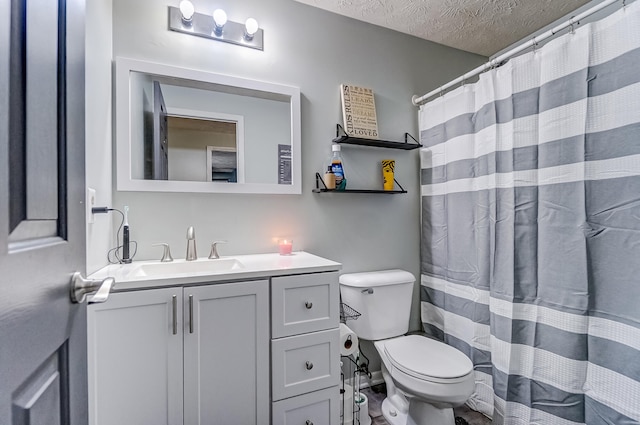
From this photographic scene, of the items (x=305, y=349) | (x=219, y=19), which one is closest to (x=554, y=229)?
(x=305, y=349)

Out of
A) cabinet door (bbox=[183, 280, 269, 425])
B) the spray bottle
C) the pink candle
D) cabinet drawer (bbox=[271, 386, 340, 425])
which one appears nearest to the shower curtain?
cabinet drawer (bbox=[271, 386, 340, 425])

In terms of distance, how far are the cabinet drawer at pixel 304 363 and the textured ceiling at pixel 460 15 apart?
188 cm

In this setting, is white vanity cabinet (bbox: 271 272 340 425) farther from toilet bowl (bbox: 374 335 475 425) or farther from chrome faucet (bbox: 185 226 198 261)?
chrome faucet (bbox: 185 226 198 261)

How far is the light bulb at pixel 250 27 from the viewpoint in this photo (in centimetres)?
161

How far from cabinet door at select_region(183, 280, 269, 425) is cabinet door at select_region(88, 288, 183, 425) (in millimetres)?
43

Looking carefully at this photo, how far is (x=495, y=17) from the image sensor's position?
1.90 metres

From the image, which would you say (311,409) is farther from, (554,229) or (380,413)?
(554,229)

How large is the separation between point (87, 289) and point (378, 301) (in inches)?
57.5

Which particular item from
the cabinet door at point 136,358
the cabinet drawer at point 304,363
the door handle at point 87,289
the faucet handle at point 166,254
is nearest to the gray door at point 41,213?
the door handle at point 87,289

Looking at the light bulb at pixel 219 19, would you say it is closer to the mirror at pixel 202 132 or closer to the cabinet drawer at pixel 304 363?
the mirror at pixel 202 132

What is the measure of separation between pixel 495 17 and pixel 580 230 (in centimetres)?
148

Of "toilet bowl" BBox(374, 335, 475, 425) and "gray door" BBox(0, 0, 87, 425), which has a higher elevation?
"gray door" BBox(0, 0, 87, 425)

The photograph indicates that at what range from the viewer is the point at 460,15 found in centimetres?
188

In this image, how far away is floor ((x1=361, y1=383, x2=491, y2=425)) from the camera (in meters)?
1.64
